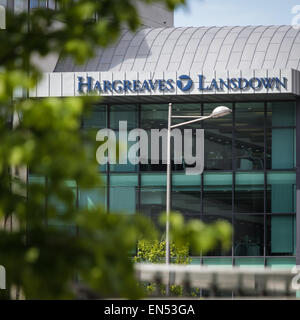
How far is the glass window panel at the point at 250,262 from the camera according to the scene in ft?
106

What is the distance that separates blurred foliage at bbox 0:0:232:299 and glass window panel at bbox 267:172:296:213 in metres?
28.7

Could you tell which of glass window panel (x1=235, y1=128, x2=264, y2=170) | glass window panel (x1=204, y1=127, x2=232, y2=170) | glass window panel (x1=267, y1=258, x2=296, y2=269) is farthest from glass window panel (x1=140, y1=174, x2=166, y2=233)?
glass window panel (x1=267, y1=258, x2=296, y2=269)

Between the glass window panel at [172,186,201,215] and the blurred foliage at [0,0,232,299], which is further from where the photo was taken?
the glass window panel at [172,186,201,215]

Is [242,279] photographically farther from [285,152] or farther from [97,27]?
[285,152]

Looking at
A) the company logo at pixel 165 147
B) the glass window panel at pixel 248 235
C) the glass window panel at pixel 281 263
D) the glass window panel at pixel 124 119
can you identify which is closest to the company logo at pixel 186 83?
the company logo at pixel 165 147

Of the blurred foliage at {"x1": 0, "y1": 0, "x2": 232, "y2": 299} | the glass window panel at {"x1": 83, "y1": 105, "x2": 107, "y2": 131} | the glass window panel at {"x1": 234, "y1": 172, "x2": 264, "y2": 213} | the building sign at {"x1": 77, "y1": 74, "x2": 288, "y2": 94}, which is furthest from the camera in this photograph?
the glass window panel at {"x1": 83, "y1": 105, "x2": 107, "y2": 131}

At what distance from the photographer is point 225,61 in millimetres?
33500

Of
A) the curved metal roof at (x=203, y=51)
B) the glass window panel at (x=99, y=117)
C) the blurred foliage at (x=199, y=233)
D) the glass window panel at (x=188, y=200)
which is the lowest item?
the glass window panel at (x=188, y=200)

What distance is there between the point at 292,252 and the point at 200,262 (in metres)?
3.80

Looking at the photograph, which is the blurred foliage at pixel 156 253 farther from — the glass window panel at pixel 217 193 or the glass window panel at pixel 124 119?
the glass window panel at pixel 124 119

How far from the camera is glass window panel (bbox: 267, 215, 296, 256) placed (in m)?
32.5

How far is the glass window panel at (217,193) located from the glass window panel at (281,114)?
288 centimetres

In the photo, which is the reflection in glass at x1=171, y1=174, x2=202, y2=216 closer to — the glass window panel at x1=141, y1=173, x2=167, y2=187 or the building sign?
the glass window panel at x1=141, y1=173, x2=167, y2=187
